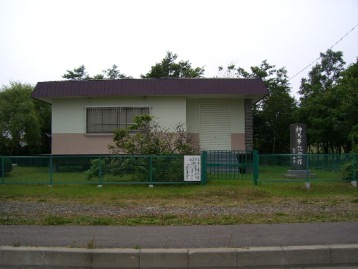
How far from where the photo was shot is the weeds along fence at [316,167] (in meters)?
13.5

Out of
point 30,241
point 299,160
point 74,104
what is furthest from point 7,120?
point 30,241

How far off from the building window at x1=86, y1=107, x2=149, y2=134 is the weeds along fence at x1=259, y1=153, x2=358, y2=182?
7825 mm

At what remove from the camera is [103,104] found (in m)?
19.5

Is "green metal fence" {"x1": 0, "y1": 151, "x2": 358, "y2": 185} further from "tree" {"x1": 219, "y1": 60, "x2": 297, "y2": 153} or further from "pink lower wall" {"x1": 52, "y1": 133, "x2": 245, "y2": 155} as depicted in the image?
"tree" {"x1": 219, "y1": 60, "x2": 297, "y2": 153}

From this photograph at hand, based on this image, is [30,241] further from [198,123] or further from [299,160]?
[198,123]

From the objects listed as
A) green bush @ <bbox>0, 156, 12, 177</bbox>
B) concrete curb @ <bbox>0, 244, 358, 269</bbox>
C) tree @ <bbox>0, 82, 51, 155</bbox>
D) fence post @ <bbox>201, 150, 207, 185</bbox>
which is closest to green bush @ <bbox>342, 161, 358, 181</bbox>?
fence post @ <bbox>201, 150, 207, 185</bbox>

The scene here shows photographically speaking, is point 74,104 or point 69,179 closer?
point 69,179

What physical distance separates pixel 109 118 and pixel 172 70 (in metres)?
16.4

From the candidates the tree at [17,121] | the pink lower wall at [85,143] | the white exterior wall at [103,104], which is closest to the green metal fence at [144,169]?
the pink lower wall at [85,143]

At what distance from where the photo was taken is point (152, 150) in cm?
1470

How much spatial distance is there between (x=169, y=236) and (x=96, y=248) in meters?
1.41

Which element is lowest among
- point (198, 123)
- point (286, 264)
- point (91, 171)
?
point (286, 264)

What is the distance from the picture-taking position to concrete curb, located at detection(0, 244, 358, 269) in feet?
19.1

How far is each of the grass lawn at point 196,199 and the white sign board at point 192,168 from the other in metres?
0.34
